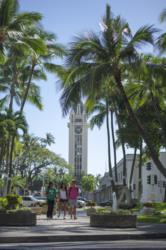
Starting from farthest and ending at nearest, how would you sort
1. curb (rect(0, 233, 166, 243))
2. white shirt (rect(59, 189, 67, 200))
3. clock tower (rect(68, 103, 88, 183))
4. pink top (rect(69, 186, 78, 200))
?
clock tower (rect(68, 103, 88, 183))
white shirt (rect(59, 189, 67, 200))
pink top (rect(69, 186, 78, 200))
curb (rect(0, 233, 166, 243))

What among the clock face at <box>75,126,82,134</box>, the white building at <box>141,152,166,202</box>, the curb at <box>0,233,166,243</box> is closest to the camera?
the curb at <box>0,233,166,243</box>

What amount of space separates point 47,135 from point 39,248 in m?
64.3

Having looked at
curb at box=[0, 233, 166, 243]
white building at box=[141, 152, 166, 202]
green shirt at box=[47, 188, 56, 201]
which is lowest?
curb at box=[0, 233, 166, 243]

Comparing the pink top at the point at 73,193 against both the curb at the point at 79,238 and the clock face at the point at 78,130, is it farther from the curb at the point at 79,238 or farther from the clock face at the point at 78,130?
the clock face at the point at 78,130

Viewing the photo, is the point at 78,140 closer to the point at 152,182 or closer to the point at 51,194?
the point at 152,182

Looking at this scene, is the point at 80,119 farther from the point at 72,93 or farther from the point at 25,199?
the point at 72,93

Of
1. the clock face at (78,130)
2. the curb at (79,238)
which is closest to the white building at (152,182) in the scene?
the curb at (79,238)

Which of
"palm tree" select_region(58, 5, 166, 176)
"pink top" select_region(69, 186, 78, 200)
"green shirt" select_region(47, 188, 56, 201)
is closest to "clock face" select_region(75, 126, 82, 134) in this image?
"palm tree" select_region(58, 5, 166, 176)

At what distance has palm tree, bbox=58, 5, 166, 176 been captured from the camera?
23.4 m

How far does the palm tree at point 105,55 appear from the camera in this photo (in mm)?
23359

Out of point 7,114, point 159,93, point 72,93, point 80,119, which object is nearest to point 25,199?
point 7,114

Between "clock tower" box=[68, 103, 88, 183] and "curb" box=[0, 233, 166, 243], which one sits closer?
"curb" box=[0, 233, 166, 243]

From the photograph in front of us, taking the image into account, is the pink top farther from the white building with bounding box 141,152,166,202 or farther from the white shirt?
the white building with bounding box 141,152,166,202

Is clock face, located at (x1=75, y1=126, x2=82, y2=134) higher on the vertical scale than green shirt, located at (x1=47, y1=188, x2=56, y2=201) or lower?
higher
